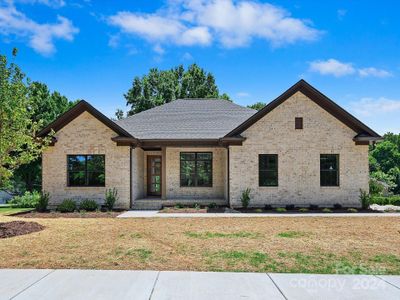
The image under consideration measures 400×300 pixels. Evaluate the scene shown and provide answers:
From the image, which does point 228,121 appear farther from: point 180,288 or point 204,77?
point 204,77

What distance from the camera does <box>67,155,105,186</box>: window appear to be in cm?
1777

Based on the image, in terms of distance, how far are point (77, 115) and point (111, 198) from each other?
4626mm

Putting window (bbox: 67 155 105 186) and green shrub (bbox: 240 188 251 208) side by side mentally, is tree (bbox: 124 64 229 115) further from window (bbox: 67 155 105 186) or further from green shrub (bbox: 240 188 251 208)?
green shrub (bbox: 240 188 251 208)

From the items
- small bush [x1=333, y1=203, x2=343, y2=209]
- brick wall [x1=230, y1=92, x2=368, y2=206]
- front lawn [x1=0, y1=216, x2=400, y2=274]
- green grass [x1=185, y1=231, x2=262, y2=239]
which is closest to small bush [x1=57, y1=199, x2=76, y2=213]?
front lawn [x1=0, y1=216, x2=400, y2=274]

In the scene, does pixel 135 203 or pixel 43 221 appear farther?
pixel 135 203

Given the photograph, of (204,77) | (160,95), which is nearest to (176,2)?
(160,95)

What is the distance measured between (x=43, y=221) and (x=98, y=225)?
282cm

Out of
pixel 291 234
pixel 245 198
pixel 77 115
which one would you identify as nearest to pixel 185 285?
pixel 291 234

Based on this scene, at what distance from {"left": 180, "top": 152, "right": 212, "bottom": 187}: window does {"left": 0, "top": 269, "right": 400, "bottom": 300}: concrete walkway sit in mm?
12863

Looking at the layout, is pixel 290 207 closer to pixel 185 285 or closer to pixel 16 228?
pixel 16 228

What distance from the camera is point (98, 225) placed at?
1266cm

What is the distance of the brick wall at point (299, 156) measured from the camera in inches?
687

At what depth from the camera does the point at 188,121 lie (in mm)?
20875

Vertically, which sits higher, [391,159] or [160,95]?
[160,95]
